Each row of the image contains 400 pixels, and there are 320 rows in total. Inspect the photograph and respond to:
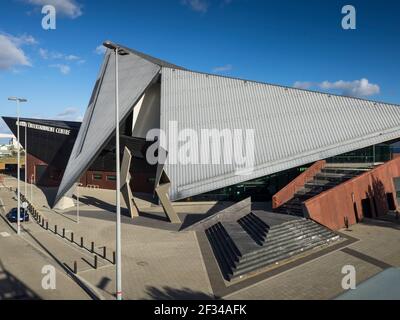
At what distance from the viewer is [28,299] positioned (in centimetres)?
1180

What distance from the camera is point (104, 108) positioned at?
29.6 meters

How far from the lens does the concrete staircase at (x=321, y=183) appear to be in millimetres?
22766

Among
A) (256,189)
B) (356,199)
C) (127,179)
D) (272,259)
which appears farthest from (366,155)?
(127,179)

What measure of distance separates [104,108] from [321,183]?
1820cm

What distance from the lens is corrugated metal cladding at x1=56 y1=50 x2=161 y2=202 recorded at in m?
25.7

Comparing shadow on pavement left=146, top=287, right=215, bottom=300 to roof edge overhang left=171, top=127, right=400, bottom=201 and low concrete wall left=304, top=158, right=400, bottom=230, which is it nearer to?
roof edge overhang left=171, top=127, right=400, bottom=201

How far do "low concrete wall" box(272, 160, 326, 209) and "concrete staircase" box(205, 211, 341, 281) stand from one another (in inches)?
114

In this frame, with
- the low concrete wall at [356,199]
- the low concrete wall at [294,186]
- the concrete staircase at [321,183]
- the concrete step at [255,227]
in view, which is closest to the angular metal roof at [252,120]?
the low concrete wall at [356,199]

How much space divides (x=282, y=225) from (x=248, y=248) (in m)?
3.09

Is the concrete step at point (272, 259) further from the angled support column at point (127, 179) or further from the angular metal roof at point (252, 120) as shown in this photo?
the angled support column at point (127, 179)

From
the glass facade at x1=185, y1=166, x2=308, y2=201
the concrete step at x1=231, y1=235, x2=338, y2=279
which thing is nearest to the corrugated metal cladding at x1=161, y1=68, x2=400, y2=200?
the concrete step at x1=231, y1=235, x2=338, y2=279

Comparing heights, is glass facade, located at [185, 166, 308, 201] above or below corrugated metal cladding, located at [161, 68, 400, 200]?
below
